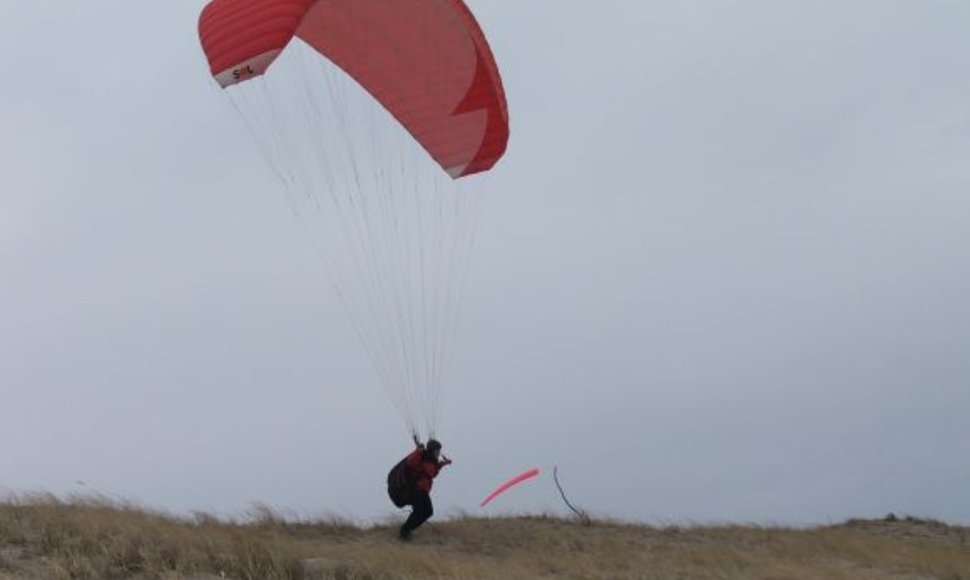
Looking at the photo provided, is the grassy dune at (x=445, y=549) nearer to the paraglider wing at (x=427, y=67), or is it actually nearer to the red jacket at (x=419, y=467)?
the red jacket at (x=419, y=467)

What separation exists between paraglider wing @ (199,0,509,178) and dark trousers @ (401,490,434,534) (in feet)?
14.2

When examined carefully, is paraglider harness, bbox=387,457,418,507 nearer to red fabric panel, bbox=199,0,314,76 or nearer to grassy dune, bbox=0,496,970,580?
grassy dune, bbox=0,496,970,580

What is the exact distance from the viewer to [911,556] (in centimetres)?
1468

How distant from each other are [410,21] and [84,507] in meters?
6.97

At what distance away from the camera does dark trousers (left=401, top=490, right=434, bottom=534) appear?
43.4 feet

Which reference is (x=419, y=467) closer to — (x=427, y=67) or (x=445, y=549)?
(x=445, y=549)

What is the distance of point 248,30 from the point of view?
1124cm

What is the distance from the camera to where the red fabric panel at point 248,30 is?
1111 cm

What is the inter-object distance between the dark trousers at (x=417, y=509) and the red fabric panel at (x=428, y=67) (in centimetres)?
433

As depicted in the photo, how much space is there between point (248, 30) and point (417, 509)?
238 inches

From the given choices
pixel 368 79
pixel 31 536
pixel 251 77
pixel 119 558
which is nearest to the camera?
pixel 119 558

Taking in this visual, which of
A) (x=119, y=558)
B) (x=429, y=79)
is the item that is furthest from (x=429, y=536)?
(x=429, y=79)

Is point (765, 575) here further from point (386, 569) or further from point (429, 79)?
point (429, 79)

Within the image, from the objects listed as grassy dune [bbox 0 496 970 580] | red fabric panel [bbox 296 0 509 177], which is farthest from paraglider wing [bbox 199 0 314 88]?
grassy dune [bbox 0 496 970 580]
